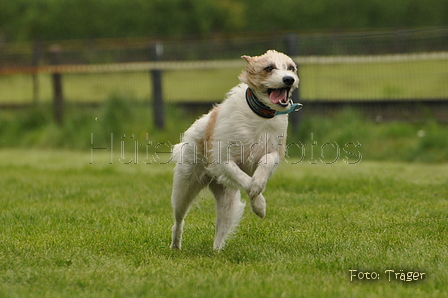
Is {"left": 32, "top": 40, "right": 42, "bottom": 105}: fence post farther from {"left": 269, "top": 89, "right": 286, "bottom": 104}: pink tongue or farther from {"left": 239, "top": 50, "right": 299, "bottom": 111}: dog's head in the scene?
{"left": 269, "top": 89, "right": 286, "bottom": 104}: pink tongue

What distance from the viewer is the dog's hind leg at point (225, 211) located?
5.34 m

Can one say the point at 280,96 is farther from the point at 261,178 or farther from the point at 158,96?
the point at 158,96

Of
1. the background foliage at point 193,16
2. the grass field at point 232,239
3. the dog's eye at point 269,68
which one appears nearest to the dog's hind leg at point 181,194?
the grass field at point 232,239

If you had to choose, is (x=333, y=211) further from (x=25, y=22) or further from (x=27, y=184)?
(x=25, y=22)

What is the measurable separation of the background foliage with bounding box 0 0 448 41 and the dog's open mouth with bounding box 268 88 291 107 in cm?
1532

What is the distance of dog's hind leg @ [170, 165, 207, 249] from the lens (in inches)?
213

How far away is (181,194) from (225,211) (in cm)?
37

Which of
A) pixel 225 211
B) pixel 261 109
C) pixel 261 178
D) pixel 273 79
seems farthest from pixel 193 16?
pixel 261 178

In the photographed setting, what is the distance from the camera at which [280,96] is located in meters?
4.83

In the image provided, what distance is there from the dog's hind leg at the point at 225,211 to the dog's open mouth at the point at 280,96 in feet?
2.89

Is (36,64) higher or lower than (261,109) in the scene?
lower

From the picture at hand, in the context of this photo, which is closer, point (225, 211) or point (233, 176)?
point (233, 176)

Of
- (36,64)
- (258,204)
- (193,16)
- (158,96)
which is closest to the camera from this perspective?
(258,204)

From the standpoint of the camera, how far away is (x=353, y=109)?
1274 cm
